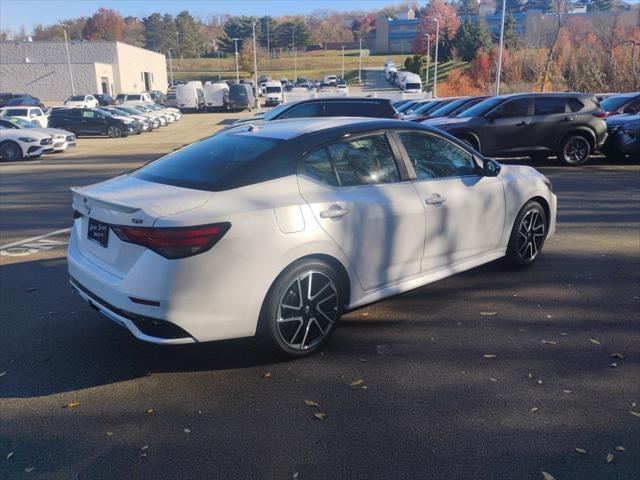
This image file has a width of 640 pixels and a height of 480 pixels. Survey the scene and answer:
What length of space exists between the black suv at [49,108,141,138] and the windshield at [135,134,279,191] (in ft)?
84.5

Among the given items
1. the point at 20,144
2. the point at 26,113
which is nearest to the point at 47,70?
the point at 26,113

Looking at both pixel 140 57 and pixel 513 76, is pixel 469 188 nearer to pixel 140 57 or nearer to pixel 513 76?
pixel 513 76

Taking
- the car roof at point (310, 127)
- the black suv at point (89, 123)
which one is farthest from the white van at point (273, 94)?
the car roof at point (310, 127)

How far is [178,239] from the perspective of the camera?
10.7ft

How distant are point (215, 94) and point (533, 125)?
4243 centimetres

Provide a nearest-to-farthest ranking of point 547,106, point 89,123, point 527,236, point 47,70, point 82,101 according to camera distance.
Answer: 1. point 527,236
2. point 547,106
3. point 89,123
4. point 82,101
5. point 47,70

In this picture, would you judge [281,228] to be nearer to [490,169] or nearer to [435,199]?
[435,199]

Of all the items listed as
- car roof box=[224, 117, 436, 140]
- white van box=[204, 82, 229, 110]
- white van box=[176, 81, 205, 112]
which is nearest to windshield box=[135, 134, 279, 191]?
car roof box=[224, 117, 436, 140]

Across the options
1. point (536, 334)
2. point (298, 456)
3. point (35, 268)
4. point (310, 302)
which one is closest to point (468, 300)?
point (536, 334)

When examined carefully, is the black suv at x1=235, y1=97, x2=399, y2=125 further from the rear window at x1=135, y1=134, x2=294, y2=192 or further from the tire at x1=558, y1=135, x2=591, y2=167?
the rear window at x1=135, y1=134, x2=294, y2=192

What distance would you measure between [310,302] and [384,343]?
73 cm

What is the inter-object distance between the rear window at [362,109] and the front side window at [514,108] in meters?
2.98

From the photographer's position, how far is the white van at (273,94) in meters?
56.4

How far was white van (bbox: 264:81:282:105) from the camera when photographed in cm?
5644
